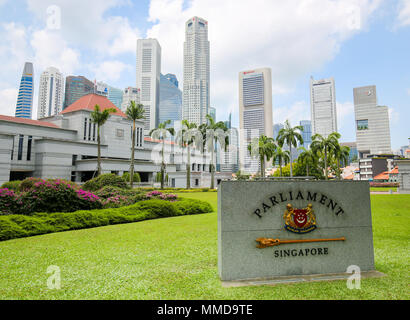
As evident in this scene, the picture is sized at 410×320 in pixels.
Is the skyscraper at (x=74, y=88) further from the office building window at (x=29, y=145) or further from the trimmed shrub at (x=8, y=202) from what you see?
the trimmed shrub at (x=8, y=202)

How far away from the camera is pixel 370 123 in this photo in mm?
188625

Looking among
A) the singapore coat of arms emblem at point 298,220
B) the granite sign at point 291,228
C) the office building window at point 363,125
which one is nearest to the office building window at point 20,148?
the granite sign at point 291,228

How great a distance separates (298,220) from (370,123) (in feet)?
727

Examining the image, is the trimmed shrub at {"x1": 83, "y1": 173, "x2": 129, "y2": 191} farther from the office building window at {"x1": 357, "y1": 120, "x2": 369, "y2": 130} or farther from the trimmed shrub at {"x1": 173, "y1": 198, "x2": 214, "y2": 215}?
the office building window at {"x1": 357, "y1": 120, "x2": 369, "y2": 130}

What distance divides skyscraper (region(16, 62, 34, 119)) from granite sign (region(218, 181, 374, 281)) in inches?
8319

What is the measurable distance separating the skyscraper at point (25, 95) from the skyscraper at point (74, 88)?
95.3ft

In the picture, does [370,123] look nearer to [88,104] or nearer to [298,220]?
[88,104]

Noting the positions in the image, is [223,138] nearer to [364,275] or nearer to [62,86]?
[364,275]

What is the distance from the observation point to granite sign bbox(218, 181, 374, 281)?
4746 mm

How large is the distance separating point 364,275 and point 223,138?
39.6 m

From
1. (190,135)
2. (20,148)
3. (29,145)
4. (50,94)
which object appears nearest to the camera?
(20,148)

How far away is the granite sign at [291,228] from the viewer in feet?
15.6

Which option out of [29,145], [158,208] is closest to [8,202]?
[158,208]
